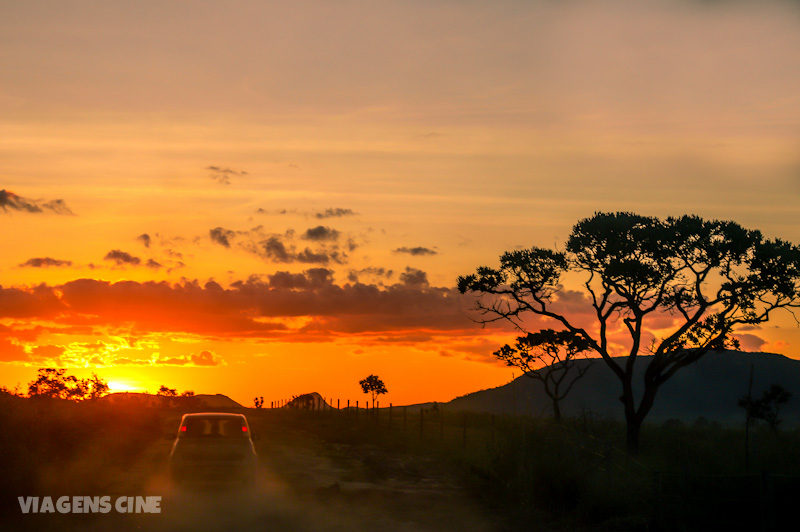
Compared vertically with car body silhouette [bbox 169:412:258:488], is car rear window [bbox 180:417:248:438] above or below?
above

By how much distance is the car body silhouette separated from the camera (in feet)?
63.4

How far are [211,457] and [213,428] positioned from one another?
108cm

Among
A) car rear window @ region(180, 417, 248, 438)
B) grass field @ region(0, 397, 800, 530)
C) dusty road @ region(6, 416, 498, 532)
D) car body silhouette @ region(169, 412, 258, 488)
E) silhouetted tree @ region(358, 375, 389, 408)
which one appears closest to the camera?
dusty road @ region(6, 416, 498, 532)

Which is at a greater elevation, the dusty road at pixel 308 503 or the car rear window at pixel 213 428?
the car rear window at pixel 213 428

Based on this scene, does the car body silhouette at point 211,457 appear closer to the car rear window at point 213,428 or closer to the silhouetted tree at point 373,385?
the car rear window at point 213,428

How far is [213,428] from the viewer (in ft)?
67.1

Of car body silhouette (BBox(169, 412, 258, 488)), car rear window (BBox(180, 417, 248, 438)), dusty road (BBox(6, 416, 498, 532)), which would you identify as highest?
car rear window (BBox(180, 417, 248, 438))

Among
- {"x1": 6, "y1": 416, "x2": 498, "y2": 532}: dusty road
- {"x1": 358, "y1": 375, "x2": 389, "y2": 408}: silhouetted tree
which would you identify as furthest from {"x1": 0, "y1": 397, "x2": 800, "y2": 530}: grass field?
{"x1": 358, "y1": 375, "x2": 389, "y2": 408}: silhouetted tree

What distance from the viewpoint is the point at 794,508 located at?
52.0 ft

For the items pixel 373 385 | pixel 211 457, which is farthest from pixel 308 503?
pixel 373 385

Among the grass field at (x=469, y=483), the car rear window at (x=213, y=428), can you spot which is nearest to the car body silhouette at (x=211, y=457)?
the car rear window at (x=213, y=428)

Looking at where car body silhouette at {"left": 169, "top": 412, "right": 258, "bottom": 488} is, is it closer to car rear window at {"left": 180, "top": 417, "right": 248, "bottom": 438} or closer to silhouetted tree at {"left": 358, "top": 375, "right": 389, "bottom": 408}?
car rear window at {"left": 180, "top": 417, "right": 248, "bottom": 438}

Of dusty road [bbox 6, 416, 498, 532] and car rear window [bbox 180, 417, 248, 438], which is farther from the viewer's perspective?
car rear window [bbox 180, 417, 248, 438]

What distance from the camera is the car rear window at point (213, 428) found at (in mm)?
20031
